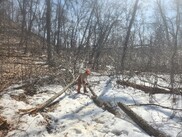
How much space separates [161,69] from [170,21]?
1070cm

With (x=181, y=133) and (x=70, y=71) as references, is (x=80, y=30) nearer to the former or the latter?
(x=70, y=71)

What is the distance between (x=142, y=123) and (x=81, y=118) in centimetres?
194

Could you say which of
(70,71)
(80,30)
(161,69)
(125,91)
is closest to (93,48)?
(80,30)

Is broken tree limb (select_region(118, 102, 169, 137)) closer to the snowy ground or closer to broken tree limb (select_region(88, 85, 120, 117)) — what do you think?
the snowy ground

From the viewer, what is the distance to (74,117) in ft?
27.6

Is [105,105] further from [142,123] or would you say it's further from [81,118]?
[142,123]

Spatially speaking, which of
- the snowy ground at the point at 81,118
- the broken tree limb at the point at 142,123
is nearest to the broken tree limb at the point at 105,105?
the snowy ground at the point at 81,118

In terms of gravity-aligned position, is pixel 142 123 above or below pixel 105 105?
below

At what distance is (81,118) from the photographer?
328 inches

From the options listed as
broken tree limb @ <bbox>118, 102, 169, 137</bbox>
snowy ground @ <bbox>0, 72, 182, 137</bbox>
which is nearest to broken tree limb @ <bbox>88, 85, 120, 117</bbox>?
snowy ground @ <bbox>0, 72, 182, 137</bbox>

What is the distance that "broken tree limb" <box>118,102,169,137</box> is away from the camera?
23.2 ft

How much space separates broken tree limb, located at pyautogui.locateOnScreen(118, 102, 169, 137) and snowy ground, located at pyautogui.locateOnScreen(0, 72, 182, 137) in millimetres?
124

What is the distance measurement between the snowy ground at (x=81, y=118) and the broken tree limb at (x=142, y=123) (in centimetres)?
12

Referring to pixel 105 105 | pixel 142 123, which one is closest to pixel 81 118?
pixel 105 105
